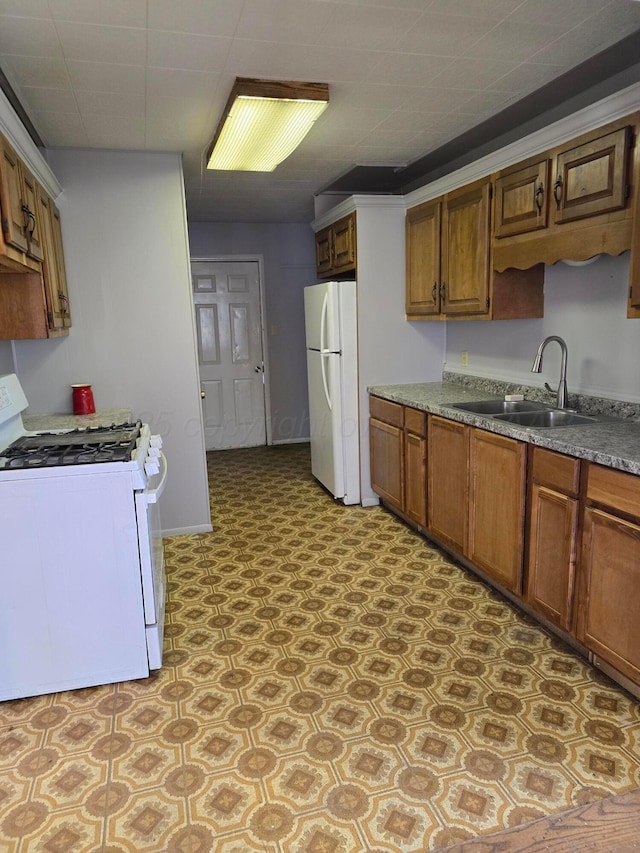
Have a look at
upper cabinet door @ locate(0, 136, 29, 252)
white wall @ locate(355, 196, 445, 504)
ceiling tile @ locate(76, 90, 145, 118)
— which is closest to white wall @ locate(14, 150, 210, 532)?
ceiling tile @ locate(76, 90, 145, 118)

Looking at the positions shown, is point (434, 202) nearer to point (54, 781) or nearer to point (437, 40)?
point (437, 40)

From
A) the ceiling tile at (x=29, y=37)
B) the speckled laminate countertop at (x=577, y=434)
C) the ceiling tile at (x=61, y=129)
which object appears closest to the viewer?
the ceiling tile at (x=29, y=37)

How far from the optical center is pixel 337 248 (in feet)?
14.8

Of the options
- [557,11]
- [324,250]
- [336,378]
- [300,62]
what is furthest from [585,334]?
[324,250]

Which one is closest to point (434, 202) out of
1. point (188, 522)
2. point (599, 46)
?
point (599, 46)

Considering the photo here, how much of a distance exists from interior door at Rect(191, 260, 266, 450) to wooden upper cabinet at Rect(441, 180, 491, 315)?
9.78 feet

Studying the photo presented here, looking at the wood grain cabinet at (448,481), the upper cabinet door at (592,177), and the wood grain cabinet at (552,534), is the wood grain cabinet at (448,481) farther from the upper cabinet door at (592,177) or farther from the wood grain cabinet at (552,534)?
the upper cabinet door at (592,177)

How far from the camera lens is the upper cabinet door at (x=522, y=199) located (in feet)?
9.05

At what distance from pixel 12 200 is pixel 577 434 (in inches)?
96.0

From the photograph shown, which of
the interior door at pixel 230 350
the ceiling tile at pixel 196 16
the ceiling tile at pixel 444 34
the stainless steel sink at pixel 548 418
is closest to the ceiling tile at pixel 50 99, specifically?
the ceiling tile at pixel 196 16

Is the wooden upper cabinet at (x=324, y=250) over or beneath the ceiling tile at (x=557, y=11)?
beneath

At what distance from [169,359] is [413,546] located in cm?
195

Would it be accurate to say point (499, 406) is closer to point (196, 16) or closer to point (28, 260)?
point (196, 16)

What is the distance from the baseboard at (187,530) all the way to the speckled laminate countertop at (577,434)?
1.59 m
